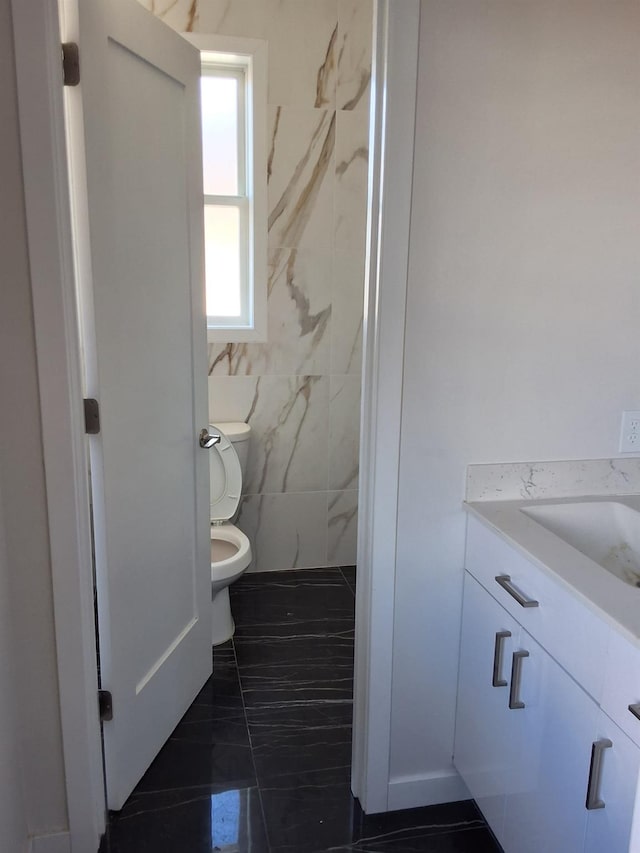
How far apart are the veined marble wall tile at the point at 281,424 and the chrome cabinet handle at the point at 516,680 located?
6.15 ft

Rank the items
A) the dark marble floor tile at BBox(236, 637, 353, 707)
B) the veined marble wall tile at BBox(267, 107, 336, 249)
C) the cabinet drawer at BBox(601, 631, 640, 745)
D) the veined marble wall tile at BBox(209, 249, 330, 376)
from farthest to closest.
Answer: the veined marble wall tile at BBox(209, 249, 330, 376)
the veined marble wall tile at BBox(267, 107, 336, 249)
the dark marble floor tile at BBox(236, 637, 353, 707)
the cabinet drawer at BBox(601, 631, 640, 745)

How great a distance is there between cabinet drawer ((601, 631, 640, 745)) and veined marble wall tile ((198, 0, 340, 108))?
2546 millimetres

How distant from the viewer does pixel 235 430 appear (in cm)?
297

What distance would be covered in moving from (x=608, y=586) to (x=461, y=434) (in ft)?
1.81

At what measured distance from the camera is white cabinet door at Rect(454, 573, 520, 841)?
1.53 meters

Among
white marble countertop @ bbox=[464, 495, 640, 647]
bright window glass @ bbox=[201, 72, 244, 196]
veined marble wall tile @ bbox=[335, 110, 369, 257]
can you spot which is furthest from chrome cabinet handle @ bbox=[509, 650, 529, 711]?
bright window glass @ bbox=[201, 72, 244, 196]

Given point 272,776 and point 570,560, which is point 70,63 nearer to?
point 570,560

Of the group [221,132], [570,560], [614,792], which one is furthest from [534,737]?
[221,132]

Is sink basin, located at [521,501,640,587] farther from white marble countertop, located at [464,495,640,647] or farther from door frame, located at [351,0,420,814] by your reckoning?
door frame, located at [351,0,420,814]

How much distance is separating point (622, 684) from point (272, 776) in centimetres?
121

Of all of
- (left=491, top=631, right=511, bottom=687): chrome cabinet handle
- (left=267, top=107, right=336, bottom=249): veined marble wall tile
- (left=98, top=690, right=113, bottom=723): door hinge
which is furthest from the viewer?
(left=267, top=107, right=336, bottom=249): veined marble wall tile

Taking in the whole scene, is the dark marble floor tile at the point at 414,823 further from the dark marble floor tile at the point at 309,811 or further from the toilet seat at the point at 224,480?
the toilet seat at the point at 224,480

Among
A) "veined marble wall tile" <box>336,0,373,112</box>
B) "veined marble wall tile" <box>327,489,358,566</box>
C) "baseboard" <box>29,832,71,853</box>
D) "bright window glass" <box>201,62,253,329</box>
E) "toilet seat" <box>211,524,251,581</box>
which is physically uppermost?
"veined marble wall tile" <box>336,0,373,112</box>

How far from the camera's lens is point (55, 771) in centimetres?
165
